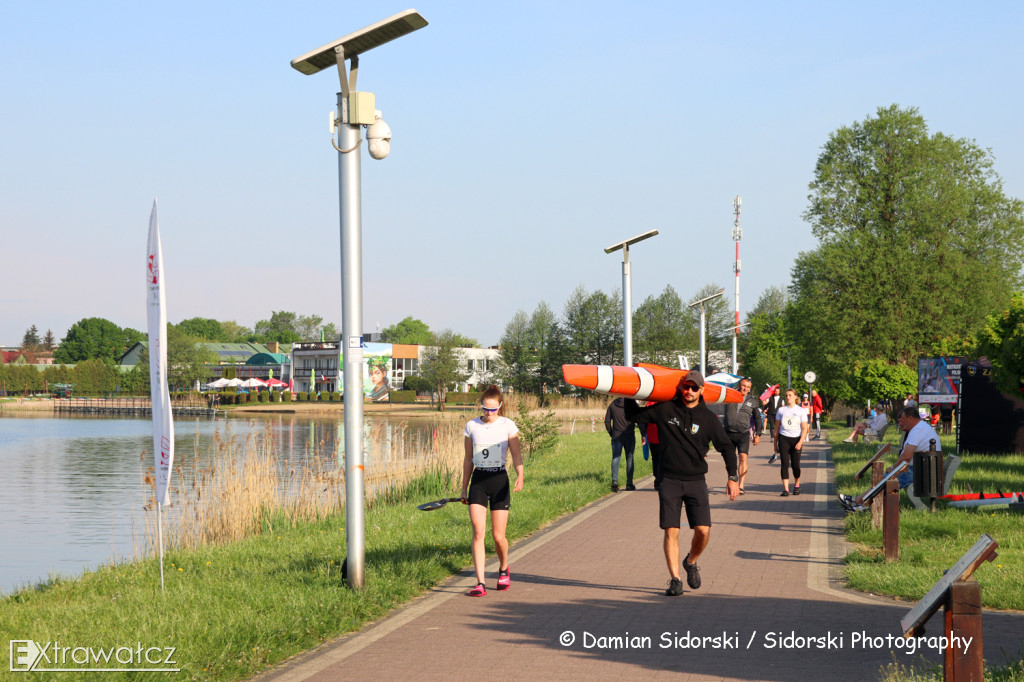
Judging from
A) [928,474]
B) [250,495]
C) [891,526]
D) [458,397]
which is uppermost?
[928,474]

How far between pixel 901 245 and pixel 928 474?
3729 centimetres

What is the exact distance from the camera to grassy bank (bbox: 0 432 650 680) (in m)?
6.52

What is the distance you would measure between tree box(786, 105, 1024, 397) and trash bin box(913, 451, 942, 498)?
33.6 m

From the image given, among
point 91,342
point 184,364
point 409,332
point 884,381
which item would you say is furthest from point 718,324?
point 91,342

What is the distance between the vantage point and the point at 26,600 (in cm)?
969

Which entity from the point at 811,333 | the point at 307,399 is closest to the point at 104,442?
the point at 811,333

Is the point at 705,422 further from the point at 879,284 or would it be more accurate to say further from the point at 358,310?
the point at 879,284

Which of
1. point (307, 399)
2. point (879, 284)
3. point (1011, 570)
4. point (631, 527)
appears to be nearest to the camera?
point (1011, 570)

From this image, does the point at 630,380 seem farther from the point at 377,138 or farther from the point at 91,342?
the point at 91,342

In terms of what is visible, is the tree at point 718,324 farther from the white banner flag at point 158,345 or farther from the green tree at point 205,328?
the green tree at point 205,328

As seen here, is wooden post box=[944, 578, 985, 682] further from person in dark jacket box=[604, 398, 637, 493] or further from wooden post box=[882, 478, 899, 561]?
person in dark jacket box=[604, 398, 637, 493]

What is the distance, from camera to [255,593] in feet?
26.0

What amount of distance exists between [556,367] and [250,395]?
31160 mm

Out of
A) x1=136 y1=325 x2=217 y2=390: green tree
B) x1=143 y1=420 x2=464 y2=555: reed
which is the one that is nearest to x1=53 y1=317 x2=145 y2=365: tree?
x1=136 y1=325 x2=217 y2=390: green tree
